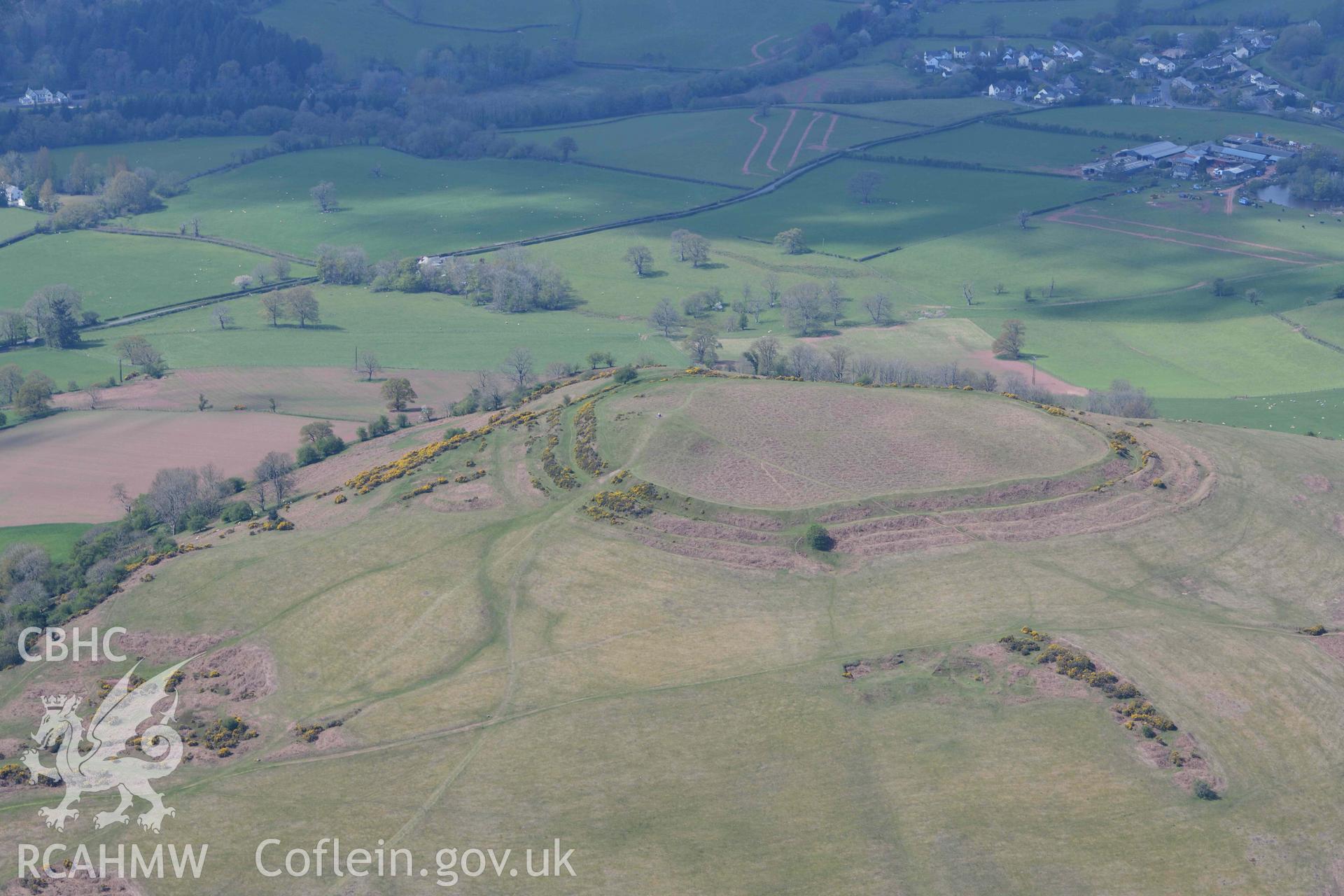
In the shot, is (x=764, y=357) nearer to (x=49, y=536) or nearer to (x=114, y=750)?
(x=49, y=536)

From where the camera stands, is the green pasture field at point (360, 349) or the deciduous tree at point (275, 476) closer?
the deciduous tree at point (275, 476)

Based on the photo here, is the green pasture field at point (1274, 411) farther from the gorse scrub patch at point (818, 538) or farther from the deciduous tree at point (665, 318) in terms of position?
the deciduous tree at point (665, 318)

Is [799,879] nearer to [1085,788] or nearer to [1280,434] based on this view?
[1085,788]

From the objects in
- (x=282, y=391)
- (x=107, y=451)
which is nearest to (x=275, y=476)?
(x=107, y=451)

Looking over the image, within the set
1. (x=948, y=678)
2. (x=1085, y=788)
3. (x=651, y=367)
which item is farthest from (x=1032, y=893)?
(x=651, y=367)

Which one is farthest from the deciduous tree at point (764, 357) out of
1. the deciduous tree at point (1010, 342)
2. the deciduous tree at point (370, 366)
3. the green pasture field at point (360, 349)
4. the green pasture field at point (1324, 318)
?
the green pasture field at point (1324, 318)

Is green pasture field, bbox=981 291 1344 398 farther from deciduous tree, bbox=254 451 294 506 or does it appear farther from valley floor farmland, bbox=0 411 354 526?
valley floor farmland, bbox=0 411 354 526
